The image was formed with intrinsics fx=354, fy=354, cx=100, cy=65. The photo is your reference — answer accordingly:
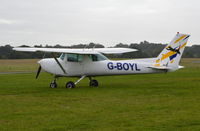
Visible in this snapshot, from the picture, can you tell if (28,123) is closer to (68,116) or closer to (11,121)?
(11,121)

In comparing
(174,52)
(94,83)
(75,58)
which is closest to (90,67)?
(75,58)

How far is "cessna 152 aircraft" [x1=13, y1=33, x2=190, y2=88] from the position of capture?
1628 cm

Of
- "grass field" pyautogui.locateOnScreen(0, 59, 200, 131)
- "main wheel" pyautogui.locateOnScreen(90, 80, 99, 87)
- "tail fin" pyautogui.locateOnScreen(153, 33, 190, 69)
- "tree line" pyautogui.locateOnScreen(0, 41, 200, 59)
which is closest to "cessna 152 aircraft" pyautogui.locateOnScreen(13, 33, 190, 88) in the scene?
"tail fin" pyautogui.locateOnScreen(153, 33, 190, 69)

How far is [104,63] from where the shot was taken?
56.2 feet

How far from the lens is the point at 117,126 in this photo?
768cm

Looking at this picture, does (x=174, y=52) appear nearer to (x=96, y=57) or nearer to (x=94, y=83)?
(x=96, y=57)

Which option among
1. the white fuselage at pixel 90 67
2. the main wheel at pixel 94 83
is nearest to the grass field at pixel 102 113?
the white fuselage at pixel 90 67

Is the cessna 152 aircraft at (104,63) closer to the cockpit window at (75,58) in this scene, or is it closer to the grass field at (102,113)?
the cockpit window at (75,58)

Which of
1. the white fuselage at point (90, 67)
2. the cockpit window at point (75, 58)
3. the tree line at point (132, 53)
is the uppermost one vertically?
the tree line at point (132, 53)

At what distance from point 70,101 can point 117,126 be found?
451cm

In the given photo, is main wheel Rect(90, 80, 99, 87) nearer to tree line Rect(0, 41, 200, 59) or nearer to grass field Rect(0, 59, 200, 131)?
grass field Rect(0, 59, 200, 131)

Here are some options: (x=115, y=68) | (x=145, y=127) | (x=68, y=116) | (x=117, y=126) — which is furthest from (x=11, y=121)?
(x=115, y=68)

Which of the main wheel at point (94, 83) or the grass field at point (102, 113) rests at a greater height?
the main wheel at point (94, 83)

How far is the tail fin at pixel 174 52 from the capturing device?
635 inches
